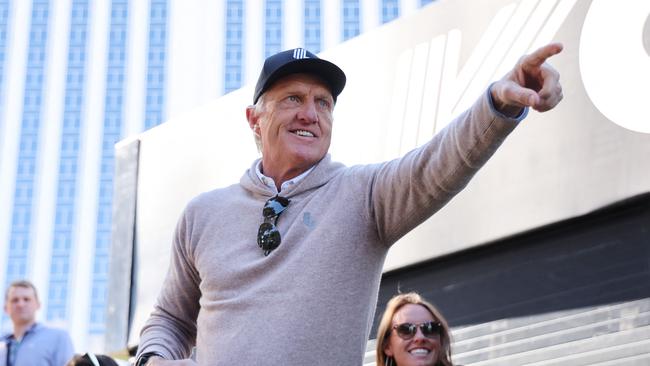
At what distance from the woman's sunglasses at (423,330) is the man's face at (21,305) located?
281 cm

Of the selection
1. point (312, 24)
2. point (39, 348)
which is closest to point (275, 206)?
point (39, 348)

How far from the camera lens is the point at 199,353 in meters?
2.02

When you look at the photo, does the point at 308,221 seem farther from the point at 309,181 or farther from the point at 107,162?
the point at 107,162

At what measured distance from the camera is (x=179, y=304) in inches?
86.8

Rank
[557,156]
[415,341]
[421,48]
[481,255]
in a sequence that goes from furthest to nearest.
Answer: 1. [421,48]
2. [481,255]
3. [557,156]
4. [415,341]

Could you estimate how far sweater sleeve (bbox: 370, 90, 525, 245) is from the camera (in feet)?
5.50

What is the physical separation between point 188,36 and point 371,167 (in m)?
68.2

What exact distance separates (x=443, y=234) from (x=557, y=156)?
979 mm

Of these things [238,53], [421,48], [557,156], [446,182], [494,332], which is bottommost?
[494,332]

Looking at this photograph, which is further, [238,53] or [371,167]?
[238,53]

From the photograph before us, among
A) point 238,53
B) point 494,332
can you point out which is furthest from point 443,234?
point 238,53

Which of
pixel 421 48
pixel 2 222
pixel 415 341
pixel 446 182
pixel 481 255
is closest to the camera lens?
pixel 446 182

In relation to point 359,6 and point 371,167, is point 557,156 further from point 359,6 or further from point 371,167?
point 359,6

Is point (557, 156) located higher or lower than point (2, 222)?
lower
